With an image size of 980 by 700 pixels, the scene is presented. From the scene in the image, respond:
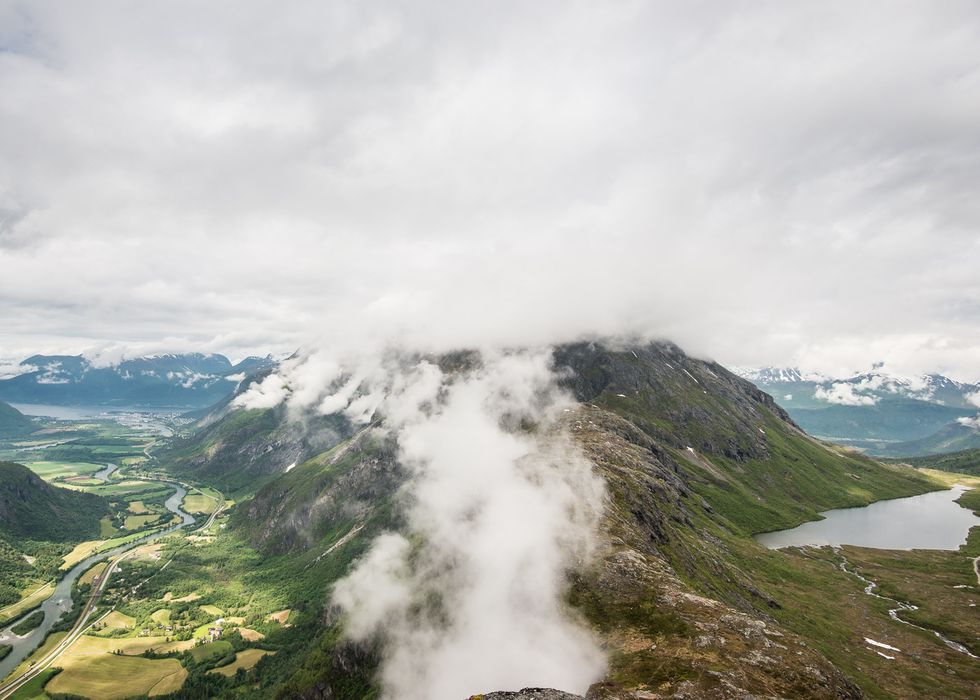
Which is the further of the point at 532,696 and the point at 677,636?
the point at 677,636

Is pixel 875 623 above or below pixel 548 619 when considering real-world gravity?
below

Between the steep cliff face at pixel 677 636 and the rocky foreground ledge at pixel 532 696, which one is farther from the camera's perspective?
the steep cliff face at pixel 677 636

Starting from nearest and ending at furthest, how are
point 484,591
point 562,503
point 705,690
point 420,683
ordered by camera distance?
1. point 705,690
2. point 420,683
3. point 484,591
4. point 562,503

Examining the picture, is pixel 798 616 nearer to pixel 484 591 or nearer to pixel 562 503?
pixel 562 503

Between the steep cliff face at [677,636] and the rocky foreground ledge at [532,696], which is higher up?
the rocky foreground ledge at [532,696]

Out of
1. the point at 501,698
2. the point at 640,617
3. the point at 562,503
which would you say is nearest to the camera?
the point at 501,698

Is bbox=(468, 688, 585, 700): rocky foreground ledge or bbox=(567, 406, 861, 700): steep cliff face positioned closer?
bbox=(468, 688, 585, 700): rocky foreground ledge

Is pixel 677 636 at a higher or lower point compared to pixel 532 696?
lower

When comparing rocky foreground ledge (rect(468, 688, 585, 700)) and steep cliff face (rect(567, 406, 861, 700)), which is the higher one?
rocky foreground ledge (rect(468, 688, 585, 700))

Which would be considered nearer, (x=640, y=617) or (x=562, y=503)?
(x=640, y=617)

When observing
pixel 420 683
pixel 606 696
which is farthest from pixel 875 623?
pixel 420 683

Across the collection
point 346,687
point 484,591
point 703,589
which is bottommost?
point 346,687
